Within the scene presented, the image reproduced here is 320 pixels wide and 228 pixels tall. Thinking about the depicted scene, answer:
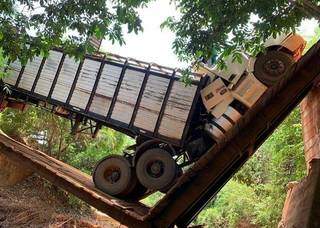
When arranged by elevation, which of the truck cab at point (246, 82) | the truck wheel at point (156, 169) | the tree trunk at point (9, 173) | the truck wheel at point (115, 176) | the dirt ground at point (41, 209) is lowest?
the dirt ground at point (41, 209)

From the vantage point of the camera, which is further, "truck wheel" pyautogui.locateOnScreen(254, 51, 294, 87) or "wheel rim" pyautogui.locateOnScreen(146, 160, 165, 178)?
"wheel rim" pyautogui.locateOnScreen(146, 160, 165, 178)

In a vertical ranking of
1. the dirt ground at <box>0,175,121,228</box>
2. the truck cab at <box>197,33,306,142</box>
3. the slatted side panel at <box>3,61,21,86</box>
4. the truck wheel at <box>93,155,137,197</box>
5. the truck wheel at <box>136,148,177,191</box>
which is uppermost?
the truck cab at <box>197,33,306,142</box>

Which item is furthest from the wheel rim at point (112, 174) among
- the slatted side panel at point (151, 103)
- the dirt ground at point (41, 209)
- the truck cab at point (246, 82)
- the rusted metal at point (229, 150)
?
the dirt ground at point (41, 209)

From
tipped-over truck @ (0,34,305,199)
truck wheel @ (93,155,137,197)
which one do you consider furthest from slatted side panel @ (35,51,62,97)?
truck wheel @ (93,155,137,197)

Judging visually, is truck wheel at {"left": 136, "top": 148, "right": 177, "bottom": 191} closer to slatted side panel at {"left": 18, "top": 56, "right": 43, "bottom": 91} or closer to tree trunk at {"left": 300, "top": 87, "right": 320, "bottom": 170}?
tree trunk at {"left": 300, "top": 87, "right": 320, "bottom": 170}

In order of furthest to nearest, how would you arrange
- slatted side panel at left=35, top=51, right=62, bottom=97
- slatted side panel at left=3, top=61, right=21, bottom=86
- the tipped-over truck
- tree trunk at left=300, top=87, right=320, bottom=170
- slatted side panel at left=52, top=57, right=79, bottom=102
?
slatted side panel at left=3, top=61, right=21, bottom=86, slatted side panel at left=35, top=51, right=62, bottom=97, slatted side panel at left=52, top=57, right=79, bottom=102, the tipped-over truck, tree trunk at left=300, top=87, right=320, bottom=170

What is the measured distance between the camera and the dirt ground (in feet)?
31.4

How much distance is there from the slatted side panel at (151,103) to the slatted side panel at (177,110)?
23 cm

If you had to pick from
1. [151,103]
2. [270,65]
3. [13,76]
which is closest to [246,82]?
[270,65]

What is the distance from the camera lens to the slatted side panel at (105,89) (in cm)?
927

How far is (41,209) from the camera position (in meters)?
10.6

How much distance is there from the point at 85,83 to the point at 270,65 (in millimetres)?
4703

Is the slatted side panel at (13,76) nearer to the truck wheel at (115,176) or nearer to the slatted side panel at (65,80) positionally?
the slatted side panel at (65,80)

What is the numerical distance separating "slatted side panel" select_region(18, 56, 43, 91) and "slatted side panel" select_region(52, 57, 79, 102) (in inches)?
32.8
